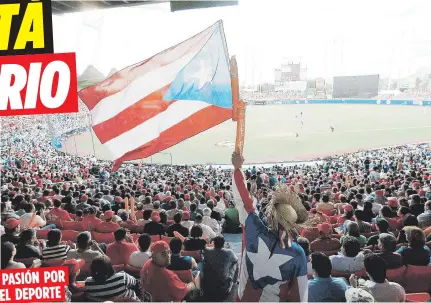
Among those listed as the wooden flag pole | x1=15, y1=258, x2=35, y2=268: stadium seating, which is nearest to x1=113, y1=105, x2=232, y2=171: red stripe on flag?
the wooden flag pole

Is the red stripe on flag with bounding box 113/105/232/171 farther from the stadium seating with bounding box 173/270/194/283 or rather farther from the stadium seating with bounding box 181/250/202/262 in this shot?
the stadium seating with bounding box 173/270/194/283

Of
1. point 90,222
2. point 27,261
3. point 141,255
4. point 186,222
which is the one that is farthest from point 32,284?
point 186,222

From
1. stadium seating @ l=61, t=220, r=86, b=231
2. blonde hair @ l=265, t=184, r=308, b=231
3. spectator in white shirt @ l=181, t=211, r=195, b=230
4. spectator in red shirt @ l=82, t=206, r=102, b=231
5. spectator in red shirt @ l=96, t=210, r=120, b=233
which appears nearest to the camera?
blonde hair @ l=265, t=184, r=308, b=231

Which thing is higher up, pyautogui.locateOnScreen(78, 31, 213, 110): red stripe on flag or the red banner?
pyautogui.locateOnScreen(78, 31, 213, 110): red stripe on flag

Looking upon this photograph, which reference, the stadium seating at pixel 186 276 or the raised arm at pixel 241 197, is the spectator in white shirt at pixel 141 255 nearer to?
the stadium seating at pixel 186 276

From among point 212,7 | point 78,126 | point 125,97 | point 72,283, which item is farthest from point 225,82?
point 78,126

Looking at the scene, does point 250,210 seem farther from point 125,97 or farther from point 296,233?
point 125,97

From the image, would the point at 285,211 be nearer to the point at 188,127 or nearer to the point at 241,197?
the point at 241,197

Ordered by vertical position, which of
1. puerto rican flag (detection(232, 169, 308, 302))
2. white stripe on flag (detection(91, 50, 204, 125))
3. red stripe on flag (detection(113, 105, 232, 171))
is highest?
white stripe on flag (detection(91, 50, 204, 125))
